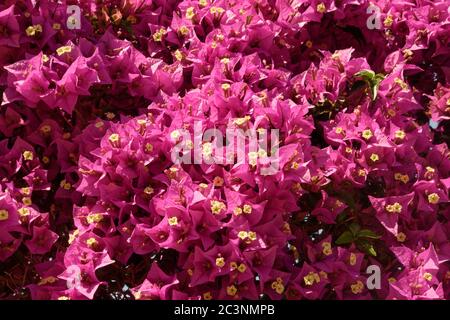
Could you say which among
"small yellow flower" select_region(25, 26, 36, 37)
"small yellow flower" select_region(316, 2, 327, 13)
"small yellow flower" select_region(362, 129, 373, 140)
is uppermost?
"small yellow flower" select_region(316, 2, 327, 13)

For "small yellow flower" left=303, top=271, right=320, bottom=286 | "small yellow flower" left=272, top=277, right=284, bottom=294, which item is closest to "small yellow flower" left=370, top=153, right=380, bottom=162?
"small yellow flower" left=303, top=271, right=320, bottom=286

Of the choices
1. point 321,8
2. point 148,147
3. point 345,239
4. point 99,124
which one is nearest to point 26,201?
point 99,124

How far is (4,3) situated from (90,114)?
610 mm

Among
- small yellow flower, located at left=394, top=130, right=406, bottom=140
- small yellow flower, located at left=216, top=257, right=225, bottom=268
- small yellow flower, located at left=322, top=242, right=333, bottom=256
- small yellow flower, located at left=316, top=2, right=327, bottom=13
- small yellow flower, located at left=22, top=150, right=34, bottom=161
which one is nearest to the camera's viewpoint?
small yellow flower, located at left=216, top=257, right=225, bottom=268

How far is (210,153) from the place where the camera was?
A: 110 inches

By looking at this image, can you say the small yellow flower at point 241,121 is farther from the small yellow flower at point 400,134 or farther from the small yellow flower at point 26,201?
the small yellow flower at point 26,201

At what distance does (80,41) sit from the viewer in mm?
3248

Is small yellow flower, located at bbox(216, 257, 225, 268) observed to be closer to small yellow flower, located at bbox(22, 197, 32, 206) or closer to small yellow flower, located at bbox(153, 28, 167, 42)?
Result: small yellow flower, located at bbox(22, 197, 32, 206)

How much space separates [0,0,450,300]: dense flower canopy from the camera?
274 centimetres

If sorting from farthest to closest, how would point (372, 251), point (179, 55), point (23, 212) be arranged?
point (179, 55)
point (372, 251)
point (23, 212)

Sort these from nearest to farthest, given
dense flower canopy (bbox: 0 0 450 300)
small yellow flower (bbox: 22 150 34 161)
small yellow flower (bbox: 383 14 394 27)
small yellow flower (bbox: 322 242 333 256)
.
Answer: dense flower canopy (bbox: 0 0 450 300), small yellow flower (bbox: 322 242 333 256), small yellow flower (bbox: 22 150 34 161), small yellow flower (bbox: 383 14 394 27)

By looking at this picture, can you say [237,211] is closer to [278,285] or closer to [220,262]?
[220,262]

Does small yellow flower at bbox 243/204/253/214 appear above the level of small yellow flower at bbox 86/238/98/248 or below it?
above

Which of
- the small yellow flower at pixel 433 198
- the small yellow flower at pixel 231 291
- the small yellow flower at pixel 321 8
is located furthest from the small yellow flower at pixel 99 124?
the small yellow flower at pixel 433 198
